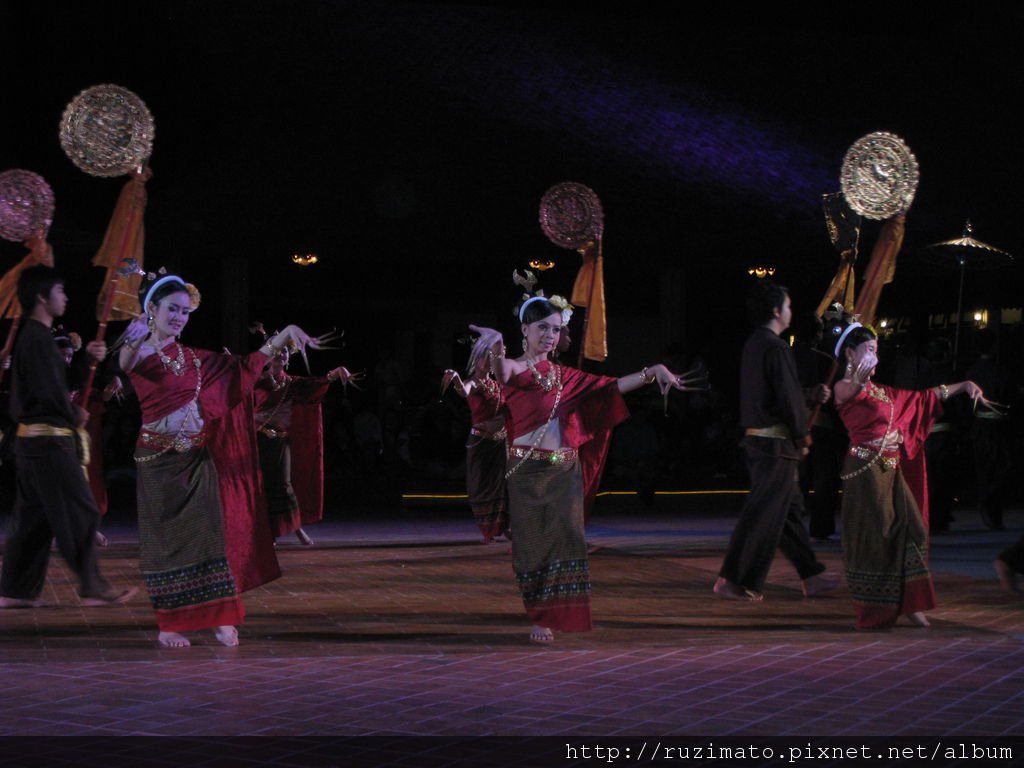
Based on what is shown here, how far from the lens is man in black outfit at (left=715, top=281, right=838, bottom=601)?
736 centimetres

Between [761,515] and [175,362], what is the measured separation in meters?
3.18

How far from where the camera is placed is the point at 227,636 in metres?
6.32

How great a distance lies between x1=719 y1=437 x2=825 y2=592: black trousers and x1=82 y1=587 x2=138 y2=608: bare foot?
326 cm

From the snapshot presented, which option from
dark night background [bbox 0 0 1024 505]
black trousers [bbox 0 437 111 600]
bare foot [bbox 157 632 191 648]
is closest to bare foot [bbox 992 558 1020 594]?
bare foot [bbox 157 632 191 648]

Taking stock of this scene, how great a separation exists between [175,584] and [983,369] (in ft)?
25.1

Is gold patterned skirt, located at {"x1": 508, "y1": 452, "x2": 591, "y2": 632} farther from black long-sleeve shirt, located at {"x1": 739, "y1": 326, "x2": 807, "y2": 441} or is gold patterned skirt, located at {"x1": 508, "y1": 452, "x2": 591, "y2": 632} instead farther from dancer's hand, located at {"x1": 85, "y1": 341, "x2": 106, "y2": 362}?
dancer's hand, located at {"x1": 85, "y1": 341, "x2": 106, "y2": 362}

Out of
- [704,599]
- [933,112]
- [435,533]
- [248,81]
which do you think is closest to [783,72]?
[933,112]

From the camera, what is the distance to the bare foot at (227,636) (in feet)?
20.7

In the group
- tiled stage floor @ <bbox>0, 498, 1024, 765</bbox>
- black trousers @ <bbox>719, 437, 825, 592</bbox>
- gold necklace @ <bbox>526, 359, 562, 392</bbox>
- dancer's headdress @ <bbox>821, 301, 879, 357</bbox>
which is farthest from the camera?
black trousers @ <bbox>719, 437, 825, 592</bbox>

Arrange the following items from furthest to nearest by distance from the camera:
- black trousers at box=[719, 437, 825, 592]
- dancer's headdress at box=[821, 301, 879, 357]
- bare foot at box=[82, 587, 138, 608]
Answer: black trousers at box=[719, 437, 825, 592] → bare foot at box=[82, 587, 138, 608] → dancer's headdress at box=[821, 301, 879, 357]

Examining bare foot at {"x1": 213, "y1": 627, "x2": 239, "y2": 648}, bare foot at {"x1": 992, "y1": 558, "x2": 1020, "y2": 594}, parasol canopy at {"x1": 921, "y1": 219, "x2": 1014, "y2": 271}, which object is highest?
parasol canopy at {"x1": 921, "y1": 219, "x2": 1014, "y2": 271}

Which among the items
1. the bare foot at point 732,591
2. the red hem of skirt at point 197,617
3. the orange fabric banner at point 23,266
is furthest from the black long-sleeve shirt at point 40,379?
the bare foot at point 732,591

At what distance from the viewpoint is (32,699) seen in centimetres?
515

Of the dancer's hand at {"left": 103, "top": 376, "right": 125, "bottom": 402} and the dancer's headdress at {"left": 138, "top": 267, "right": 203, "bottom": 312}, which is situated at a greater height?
the dancer's headdress at {"left": 138, "top": 267, "right": 203, "bottom": 312}
